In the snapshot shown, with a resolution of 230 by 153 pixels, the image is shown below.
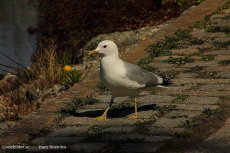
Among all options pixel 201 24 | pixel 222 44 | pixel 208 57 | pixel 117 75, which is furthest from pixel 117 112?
pixel 201 24

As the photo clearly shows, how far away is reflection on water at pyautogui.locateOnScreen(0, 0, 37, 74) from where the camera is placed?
11453 mm

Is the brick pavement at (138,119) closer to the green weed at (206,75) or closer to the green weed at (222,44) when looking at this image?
the green weed at (206,75)

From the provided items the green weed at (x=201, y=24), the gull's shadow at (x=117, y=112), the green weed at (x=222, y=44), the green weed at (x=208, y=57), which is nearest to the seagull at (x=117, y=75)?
the gull's shadow at (x=117, y=112)

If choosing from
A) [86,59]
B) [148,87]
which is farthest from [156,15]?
[148,87]

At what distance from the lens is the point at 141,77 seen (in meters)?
4.97

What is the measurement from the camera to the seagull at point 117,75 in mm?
4773

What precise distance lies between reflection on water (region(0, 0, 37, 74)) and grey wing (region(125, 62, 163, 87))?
18.5 feet

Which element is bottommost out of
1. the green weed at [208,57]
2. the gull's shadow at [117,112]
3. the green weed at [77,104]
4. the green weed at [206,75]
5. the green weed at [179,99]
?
the gull's shadow at [117,112]

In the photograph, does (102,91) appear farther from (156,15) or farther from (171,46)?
(156,15)

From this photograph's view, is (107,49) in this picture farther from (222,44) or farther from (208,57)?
(222,44)

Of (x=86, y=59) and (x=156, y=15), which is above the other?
(x=156, y=15)

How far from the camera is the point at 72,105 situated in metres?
5.38

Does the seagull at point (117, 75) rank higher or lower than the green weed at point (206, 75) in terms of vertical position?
higher

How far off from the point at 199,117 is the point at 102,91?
158cm
